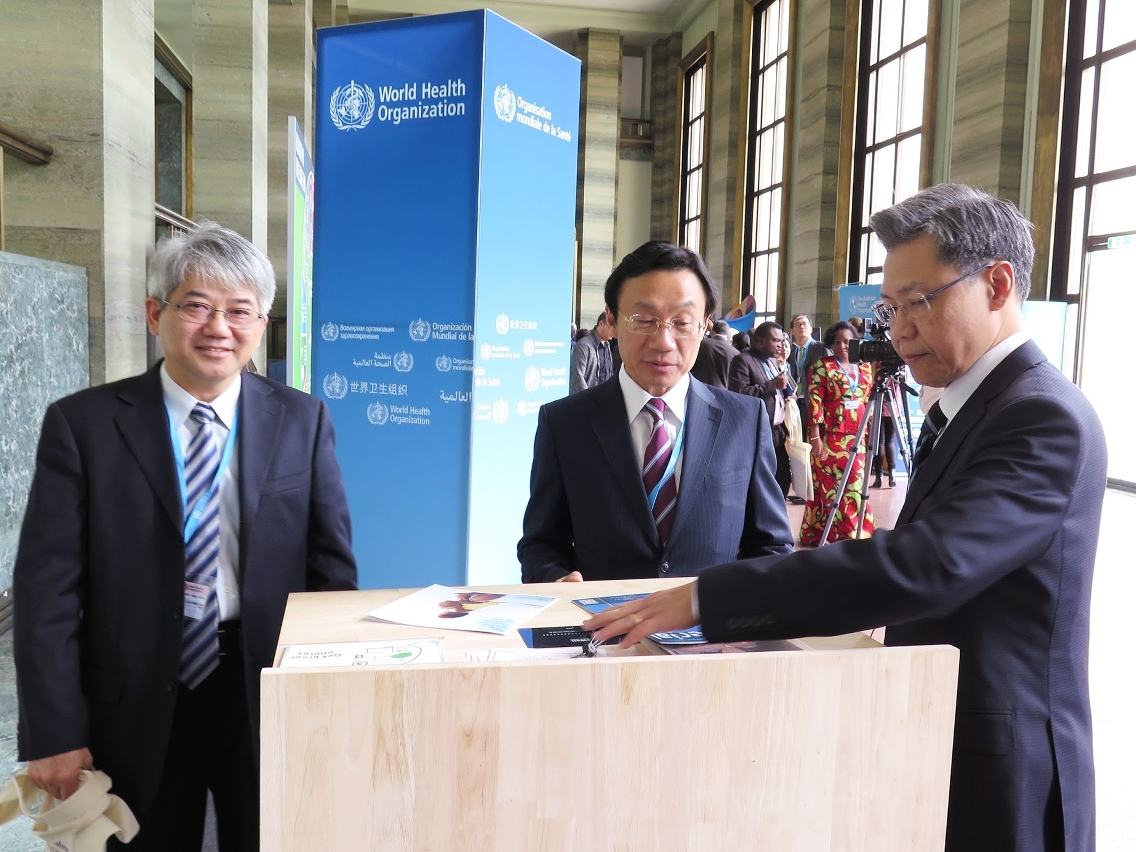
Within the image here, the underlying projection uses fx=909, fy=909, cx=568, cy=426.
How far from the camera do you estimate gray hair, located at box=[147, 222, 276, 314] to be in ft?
5.61

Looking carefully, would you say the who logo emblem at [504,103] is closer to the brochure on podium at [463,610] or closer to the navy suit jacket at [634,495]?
the navy suit jacket at [634,495]

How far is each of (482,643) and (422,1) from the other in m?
A: 18.7

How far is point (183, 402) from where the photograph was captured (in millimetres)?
1724

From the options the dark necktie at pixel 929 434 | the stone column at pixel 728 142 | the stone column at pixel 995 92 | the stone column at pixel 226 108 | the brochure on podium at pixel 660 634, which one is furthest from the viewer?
the stone column at pixel 728 142

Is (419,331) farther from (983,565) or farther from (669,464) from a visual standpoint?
(983,565)

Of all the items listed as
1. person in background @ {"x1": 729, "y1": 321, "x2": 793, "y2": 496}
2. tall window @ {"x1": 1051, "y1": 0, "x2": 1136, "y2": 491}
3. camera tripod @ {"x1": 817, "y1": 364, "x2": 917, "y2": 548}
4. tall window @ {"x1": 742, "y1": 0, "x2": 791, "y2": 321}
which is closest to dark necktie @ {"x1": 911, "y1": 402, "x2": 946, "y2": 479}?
camera tripod @ {"x1": 817, "y1": 364, "x2": 917, "y2": 548}

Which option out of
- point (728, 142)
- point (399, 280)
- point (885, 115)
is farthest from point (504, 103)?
point (728, 142)

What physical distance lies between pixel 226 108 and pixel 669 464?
646cm

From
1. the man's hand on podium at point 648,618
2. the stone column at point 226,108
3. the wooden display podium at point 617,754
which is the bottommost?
the wooden display podium at point 617,754

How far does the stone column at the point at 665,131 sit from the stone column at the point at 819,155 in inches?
236

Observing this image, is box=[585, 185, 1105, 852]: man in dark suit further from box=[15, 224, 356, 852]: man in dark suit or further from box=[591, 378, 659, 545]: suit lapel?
box=[15, 224, 356, 852]: man in dark suit

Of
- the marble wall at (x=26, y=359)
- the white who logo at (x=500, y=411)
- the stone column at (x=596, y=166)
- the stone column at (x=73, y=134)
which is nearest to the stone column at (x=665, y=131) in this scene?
the stone column at (x=596, y=166)

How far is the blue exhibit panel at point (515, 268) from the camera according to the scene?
3.67 m

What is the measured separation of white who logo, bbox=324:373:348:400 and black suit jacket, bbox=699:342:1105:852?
293cm
